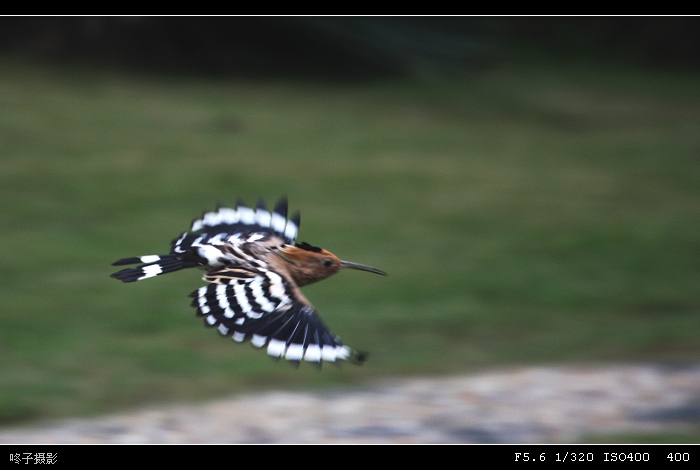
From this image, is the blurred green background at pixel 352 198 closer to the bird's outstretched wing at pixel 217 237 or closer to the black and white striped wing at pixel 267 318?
the bird's outstretched wing at pixel 217 237

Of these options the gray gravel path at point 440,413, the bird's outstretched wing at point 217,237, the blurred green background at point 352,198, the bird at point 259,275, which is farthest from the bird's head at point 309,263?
the blurred green background at point 352,198

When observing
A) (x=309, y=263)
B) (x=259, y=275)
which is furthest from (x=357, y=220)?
(x=259, y=275)

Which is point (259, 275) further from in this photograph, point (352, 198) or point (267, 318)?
point (352, 198)

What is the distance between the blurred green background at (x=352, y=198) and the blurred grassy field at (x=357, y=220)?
1.2 inches

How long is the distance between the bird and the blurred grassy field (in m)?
3.06

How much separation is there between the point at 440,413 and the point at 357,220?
379 cm

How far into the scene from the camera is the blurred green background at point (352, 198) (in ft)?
24.3

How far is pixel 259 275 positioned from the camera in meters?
3.32

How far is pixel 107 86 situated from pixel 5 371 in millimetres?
7338

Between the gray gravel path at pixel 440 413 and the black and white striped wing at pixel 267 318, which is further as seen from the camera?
the gray gravel path at pixel 440 413

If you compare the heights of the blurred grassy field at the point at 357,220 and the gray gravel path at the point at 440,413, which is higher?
the blurred grassy field at the point at 357,220

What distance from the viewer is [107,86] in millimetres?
13391

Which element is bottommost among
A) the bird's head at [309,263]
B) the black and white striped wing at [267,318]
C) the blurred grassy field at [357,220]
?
the black and white striped wing at [267,318]

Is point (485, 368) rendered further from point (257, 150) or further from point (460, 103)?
point (460, 103)
